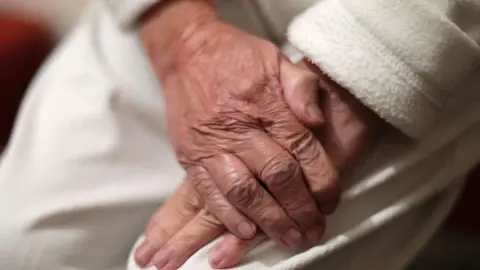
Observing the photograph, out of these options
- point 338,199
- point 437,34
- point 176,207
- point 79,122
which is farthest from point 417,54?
point 79,122

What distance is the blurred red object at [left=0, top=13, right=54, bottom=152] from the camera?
1.24 meters

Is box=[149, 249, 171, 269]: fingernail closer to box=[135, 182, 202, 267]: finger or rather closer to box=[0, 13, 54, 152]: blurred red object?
box=[135, 182, 202, 267]: finger

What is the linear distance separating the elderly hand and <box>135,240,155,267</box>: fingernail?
2.8 inches

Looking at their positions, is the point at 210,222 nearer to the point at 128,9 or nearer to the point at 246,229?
the point at 246,229

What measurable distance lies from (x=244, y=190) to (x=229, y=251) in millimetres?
54

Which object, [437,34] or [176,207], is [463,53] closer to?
[437,34]

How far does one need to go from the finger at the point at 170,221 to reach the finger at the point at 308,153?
0.10 metres

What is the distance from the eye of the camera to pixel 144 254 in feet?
2.08

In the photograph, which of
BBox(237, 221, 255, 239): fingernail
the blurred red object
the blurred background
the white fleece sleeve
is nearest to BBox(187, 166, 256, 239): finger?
BBox(237, 221, 255, 239): fingernail

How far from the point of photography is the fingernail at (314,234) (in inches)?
22.3

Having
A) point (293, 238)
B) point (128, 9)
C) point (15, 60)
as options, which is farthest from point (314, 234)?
point (15, 60)

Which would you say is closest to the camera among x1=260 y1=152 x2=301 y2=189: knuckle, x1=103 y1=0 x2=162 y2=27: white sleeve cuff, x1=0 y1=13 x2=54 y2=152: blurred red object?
x1=260 y1=152 x2=301 y2=189: knuckle

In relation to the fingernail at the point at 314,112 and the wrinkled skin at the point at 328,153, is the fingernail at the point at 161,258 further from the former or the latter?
the fingernail at the point at 314,112

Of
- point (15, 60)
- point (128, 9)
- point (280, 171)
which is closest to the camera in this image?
point (280, 171)
